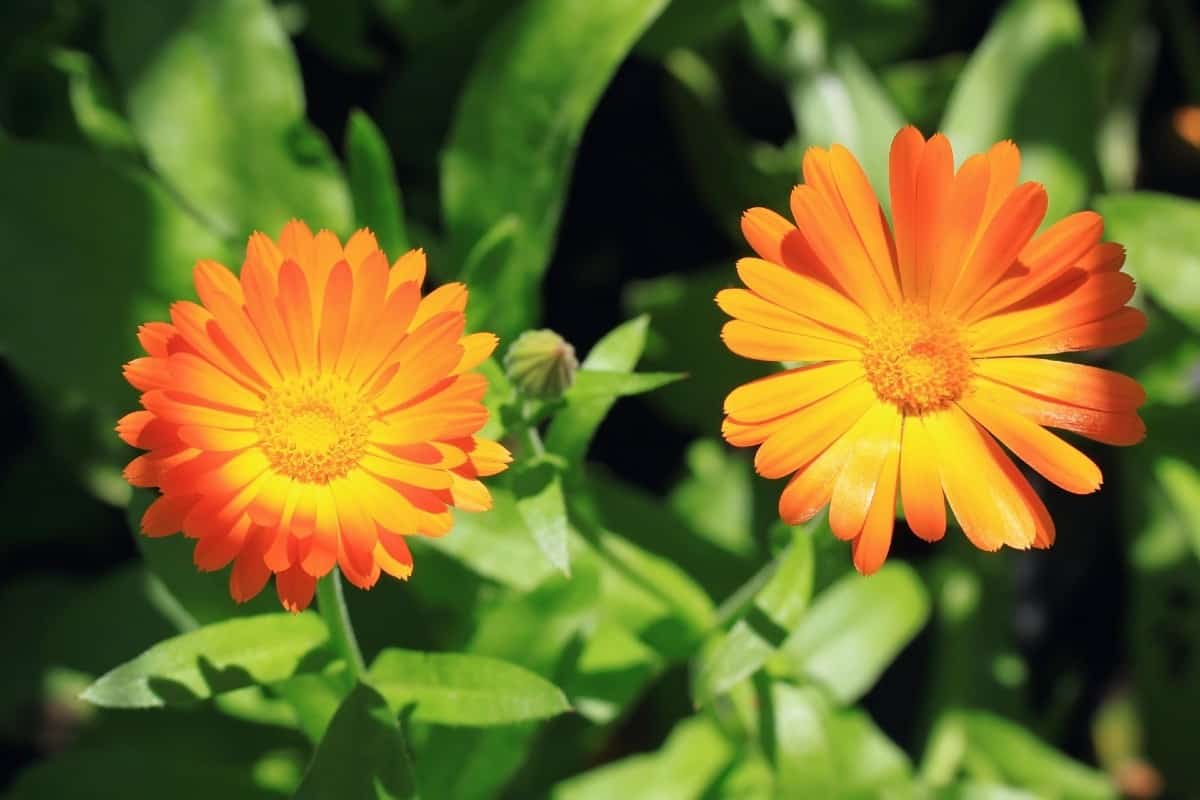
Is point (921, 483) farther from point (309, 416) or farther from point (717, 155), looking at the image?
point (717, 155)

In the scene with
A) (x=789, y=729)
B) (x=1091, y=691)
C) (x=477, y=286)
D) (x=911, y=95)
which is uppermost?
(x=911, y=95)

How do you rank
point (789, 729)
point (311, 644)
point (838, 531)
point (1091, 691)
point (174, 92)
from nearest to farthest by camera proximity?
point (838, 531) → point (311, 644) → point (789, 729) → point (174, 92) → point (1091, 691)

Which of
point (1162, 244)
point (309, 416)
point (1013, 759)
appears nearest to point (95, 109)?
point (309, 416)

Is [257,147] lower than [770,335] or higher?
higher

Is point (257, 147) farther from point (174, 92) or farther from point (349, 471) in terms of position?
point (349, 471)

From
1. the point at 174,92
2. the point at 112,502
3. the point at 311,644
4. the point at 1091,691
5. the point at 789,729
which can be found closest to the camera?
the point at 311,644

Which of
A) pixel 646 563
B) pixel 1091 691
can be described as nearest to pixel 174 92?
pixel 646 563
